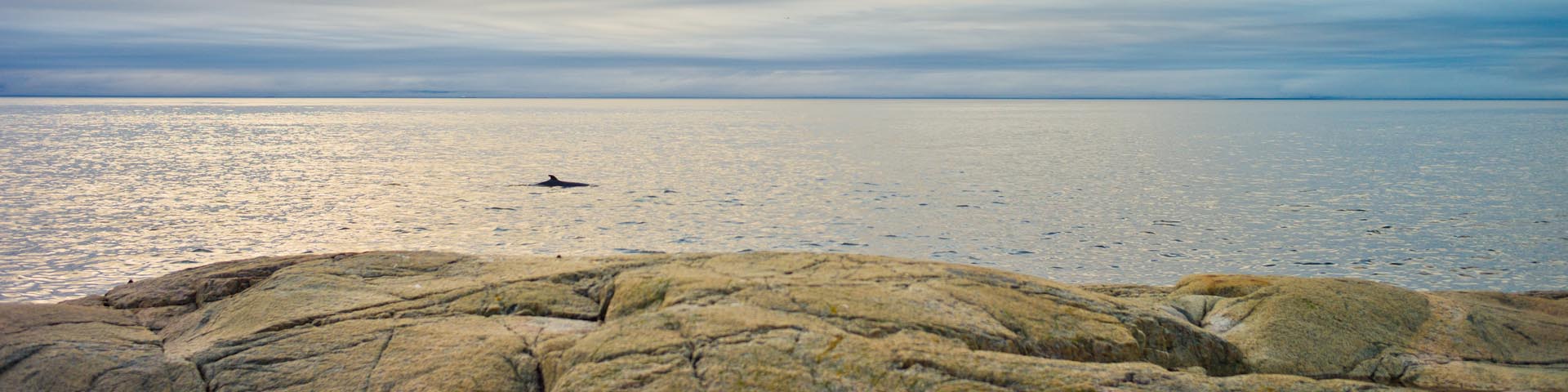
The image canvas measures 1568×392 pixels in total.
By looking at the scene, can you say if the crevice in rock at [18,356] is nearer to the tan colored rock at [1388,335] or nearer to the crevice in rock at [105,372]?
the crevice in rock at [105,372]

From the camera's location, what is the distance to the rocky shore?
19.1ft

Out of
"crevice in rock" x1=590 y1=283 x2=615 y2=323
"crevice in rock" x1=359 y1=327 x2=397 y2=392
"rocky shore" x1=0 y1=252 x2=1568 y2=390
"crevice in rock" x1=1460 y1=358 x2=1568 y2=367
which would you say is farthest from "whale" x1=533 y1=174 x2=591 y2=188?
"crevice in rock" x1=1460 y1=358 x2=1568 y2=367

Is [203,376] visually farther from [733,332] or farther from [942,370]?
[942,370]

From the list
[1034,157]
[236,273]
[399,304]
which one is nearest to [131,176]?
[236,273]

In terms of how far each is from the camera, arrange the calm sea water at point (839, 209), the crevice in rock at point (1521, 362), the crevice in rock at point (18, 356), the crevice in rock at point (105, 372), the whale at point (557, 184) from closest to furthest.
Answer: the crevice in rock at point (105, 372) → the crevice in rock at point (18, 356) → the crevice in rock at point (1521, 362) → the calm sea water at point (839, 209) → the whale at point (557, 184)

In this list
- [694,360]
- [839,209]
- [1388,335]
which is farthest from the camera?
[839,209]

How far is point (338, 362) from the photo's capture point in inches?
251

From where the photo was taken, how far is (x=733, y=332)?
6203 mm

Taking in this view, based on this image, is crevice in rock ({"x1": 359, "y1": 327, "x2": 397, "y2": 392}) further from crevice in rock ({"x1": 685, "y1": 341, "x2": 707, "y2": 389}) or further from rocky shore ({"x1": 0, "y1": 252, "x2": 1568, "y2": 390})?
crevice in rock ({"x1": 685, "y1": 341, "x2": 707, "y2": 389})

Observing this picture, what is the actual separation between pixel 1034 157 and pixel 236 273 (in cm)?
4149

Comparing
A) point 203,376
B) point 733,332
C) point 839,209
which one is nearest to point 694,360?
point 733,332

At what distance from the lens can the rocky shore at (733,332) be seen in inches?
229

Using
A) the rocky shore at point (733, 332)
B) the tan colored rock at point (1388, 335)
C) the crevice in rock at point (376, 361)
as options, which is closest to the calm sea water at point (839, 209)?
the tan colored rock at point (1388, 335)

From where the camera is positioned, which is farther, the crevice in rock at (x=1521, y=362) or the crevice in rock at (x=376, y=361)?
the crevice in rock at (x=1521, y=362)
